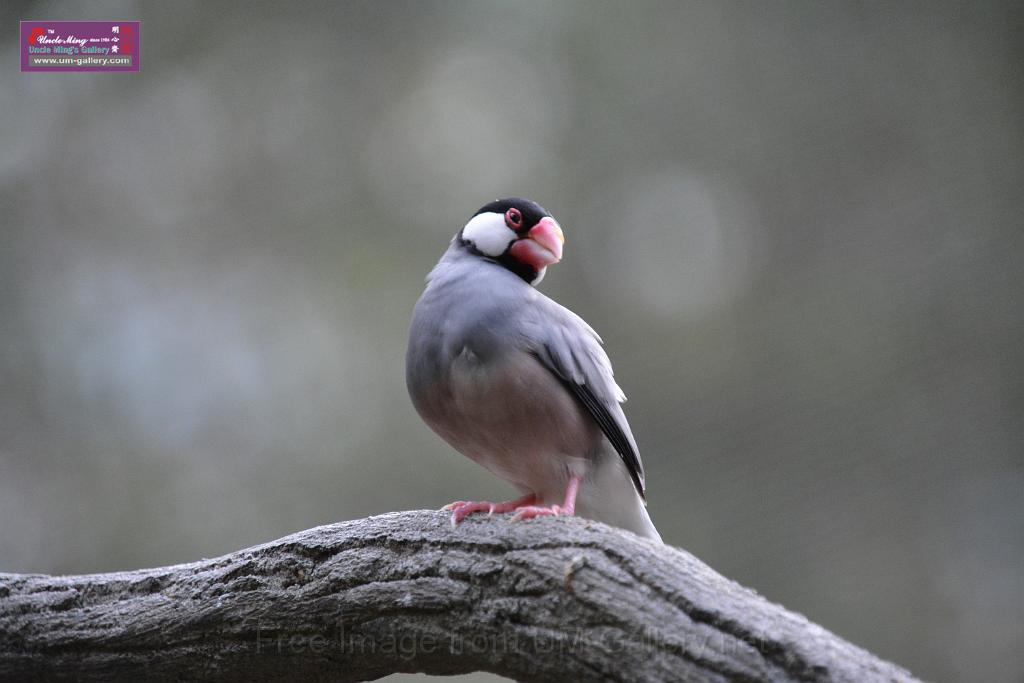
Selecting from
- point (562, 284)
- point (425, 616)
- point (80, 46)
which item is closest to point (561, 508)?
point (425, 616)

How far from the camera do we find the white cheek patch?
2.42 m

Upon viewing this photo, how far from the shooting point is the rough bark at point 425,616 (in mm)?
1437

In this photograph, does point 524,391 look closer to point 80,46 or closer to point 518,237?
point 518,237

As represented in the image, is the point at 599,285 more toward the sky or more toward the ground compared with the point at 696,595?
more toward the sky

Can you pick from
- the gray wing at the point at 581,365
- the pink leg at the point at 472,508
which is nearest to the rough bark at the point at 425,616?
the pink leg at the point at 472,508

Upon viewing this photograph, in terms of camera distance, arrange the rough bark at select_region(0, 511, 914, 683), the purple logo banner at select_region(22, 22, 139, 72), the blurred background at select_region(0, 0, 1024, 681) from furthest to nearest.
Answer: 1. the blurred background at select_region(0, 0, 1024, 681)
2. the purple logo banner at select_region(22, 22, 139, 72)
3. the rough bark at select_region(0, 511, 914, 683)

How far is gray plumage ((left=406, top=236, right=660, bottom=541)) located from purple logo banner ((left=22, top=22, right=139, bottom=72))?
2.61 meters

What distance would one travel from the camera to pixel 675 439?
4238 millimetres

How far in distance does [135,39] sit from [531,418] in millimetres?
3115

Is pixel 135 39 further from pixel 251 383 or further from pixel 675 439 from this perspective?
pixel 675 439

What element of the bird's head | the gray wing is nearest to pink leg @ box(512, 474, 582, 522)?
the gray wing

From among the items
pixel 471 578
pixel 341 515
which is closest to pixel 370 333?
pixel 341 515

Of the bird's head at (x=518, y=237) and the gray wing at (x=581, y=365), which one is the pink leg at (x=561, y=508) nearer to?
the gray wing at (x=581, y=365)

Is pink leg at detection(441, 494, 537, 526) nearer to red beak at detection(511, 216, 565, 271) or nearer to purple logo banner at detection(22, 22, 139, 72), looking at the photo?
red beak at detection(511, 216, 565, 271)
